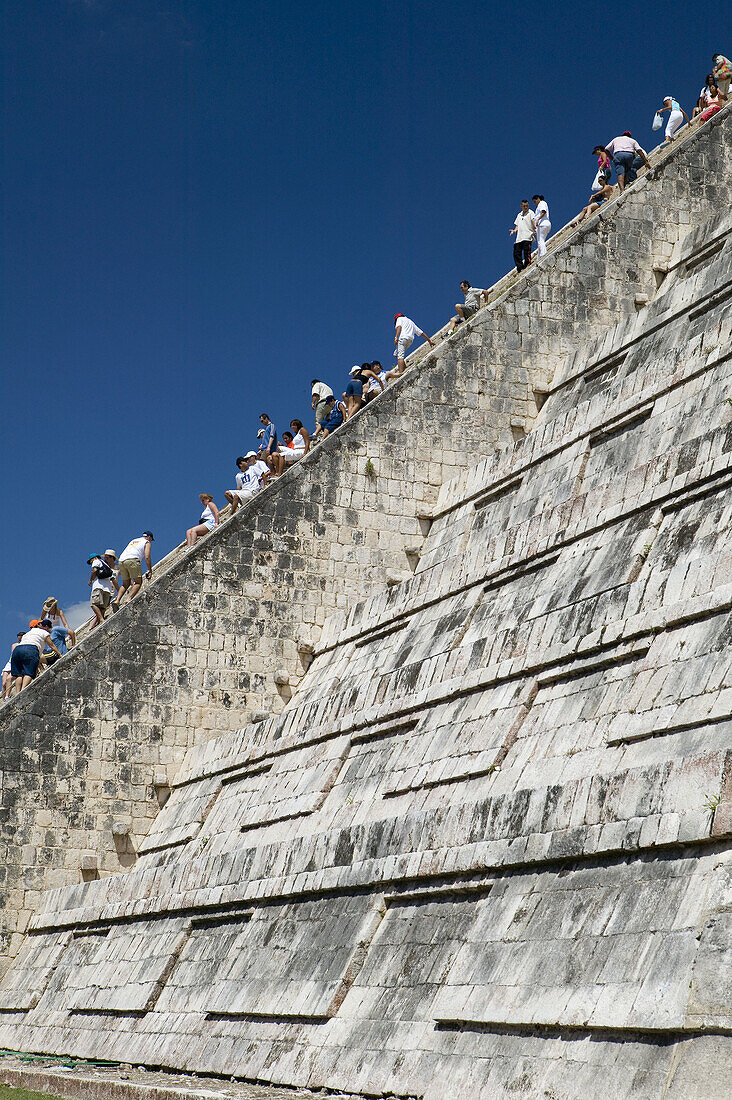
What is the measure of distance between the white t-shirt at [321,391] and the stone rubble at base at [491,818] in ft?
3.96

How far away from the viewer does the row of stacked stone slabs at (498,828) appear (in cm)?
569

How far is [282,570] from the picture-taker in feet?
53.7

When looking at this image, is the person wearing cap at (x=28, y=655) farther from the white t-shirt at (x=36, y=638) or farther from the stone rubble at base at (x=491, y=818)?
the stone rubble at base at (x=491, y=818)

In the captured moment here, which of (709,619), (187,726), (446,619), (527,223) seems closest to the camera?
(709,619)

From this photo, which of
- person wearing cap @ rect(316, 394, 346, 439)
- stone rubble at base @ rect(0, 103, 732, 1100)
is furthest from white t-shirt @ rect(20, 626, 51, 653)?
person wearing cap @ rect(316, 394, 346, 439)

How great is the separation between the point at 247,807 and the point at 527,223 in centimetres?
982

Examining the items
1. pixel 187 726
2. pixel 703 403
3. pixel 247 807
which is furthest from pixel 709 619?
pixel 187 726

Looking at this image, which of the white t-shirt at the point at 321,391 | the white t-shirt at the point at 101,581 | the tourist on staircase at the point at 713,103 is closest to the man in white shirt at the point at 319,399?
the white t-shirt at the point at 321,391

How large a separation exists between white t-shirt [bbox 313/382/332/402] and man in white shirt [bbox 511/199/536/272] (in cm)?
322

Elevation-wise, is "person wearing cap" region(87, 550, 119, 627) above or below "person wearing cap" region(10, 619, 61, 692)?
above

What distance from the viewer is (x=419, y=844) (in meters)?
7.91

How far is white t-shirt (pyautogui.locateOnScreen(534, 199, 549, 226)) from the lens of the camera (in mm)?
18625

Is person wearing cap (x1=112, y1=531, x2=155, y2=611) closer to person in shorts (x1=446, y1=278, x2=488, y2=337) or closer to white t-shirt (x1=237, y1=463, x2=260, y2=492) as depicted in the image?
white t-shirt (x1=237, y1=463, x2=260, y2=492)

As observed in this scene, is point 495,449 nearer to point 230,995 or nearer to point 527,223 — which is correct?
point 527,223
